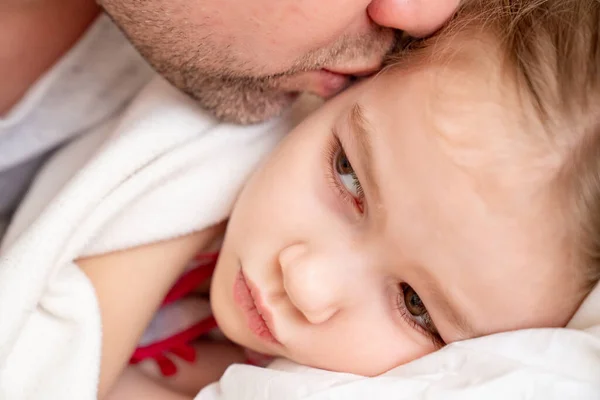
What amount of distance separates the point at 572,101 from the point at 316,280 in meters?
0.37

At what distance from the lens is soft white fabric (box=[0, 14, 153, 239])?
1.06 metres

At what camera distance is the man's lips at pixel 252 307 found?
34.0 inches

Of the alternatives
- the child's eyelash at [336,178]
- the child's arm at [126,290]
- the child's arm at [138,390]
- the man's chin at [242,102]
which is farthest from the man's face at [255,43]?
the child's arm at [138,390]

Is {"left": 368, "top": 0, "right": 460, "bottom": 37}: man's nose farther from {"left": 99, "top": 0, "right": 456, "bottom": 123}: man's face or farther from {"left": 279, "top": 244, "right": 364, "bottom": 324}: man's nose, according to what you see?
{"left": 279, "top": 244, "right": 364, "bottom": 324}: man's nose

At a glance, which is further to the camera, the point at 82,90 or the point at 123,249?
the point at 82,90

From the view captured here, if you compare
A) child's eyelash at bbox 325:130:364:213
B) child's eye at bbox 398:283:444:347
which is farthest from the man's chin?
child's eye at bbox 398:283:444:347

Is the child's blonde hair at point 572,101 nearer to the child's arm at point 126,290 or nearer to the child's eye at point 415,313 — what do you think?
the child's eye at point 415,313

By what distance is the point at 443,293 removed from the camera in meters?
0.78

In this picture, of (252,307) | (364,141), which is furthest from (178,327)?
(364,141)

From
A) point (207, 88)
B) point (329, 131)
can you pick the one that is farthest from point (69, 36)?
point (329, 131)

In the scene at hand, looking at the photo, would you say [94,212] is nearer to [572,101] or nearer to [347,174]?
[347,174]

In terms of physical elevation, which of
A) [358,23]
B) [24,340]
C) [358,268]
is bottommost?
[24,340]

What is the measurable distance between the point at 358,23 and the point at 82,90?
530mm

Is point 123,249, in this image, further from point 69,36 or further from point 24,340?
point 69,36
